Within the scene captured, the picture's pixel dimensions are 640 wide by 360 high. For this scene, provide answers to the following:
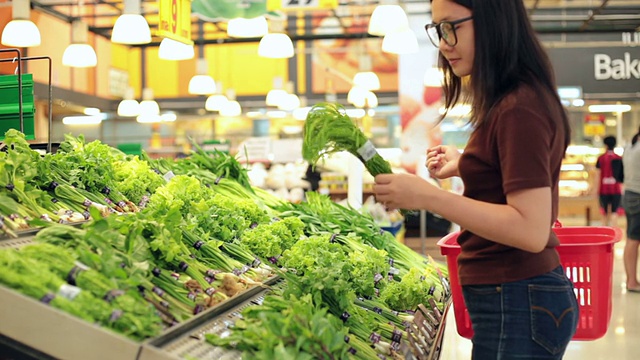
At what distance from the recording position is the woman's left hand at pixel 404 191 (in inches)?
78.7

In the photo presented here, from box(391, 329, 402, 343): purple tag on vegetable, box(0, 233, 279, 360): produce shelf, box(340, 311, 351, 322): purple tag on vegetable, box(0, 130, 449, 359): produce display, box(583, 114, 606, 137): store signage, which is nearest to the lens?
box(0, 233, 279, 360): produce shelf

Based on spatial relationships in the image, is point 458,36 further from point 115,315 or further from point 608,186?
point 608,186

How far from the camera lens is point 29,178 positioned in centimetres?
301

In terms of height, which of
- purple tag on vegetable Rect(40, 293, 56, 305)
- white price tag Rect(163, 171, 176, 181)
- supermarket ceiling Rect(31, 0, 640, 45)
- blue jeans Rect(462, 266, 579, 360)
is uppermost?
supermarket ceiling Rect(31, 0, 640, 45)

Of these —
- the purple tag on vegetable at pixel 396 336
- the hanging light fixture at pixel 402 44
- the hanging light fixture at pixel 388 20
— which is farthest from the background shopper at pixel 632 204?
the purple tag on vegetable at pixel 396 336

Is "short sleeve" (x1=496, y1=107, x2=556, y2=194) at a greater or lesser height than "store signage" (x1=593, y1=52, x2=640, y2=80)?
lesser

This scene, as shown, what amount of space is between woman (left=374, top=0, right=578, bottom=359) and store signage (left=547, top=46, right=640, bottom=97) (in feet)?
39.3

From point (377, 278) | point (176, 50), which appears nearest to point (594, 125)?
point (176, 50)

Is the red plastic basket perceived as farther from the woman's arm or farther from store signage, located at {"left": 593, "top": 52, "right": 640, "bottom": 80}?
store signage, located at {"left": 593, "top": 52, "right": 640, "bottom": 80}

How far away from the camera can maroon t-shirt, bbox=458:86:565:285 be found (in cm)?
195

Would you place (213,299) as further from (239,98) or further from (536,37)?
(239,98)

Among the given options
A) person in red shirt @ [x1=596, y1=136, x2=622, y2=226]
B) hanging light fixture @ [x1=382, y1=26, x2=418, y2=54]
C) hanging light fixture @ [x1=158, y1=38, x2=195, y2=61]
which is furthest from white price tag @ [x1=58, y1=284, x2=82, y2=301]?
person in red shirt @ [x1=596, y1=136, x2=622, y2=226]

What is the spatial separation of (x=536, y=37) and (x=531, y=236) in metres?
0.54

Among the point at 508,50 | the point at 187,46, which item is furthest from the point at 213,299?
the point at 187,46
